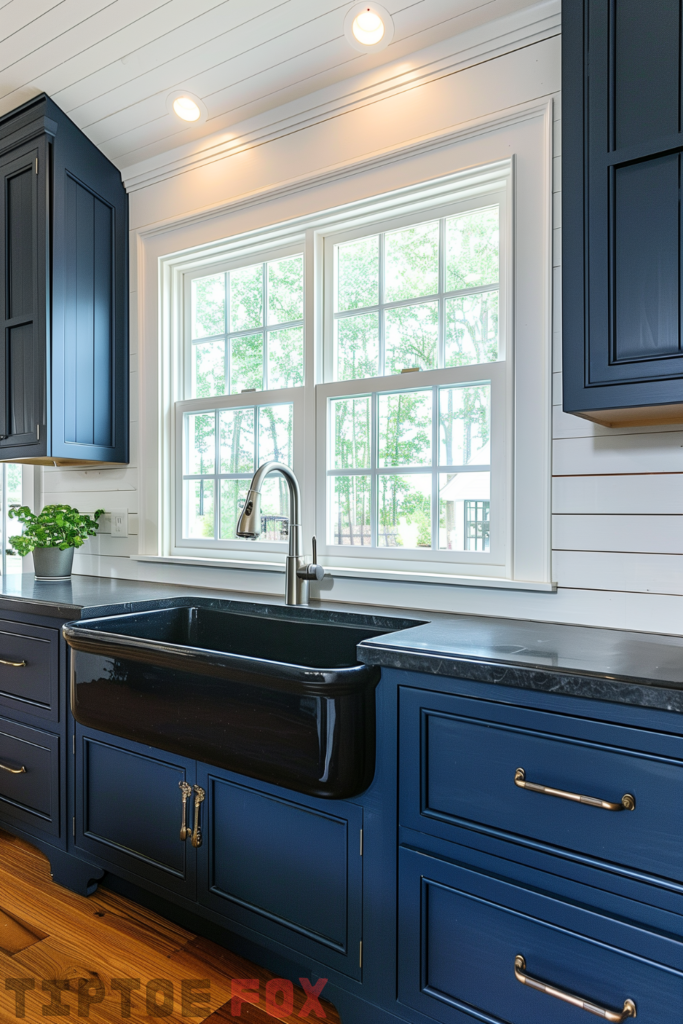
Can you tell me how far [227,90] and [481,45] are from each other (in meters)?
0.87

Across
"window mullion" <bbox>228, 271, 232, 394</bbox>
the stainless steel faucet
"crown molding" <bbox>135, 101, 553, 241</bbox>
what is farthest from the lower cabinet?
"crown molding" <bbox>135, 101, 553, 241</bbox>

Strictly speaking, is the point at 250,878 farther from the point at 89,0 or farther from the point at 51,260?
the point at 89,0

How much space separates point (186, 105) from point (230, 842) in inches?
90.9

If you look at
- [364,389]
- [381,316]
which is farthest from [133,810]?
[381,316]

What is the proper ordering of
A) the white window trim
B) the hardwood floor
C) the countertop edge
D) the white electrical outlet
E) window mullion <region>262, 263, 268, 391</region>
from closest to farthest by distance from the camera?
the countertop edge < the hardwood floor < the white window trim < window mullion <region>262, 263, 268, 391</region> < the white electrical outlet

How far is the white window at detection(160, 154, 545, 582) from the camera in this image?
6.31 feet

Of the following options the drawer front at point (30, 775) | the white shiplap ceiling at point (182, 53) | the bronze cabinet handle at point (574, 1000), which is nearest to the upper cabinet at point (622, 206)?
the white shiplap ceiling at point (182, 53)

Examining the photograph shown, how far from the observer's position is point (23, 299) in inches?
99.4

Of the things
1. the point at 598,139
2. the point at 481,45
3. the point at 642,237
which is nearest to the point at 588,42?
the point at 598,139

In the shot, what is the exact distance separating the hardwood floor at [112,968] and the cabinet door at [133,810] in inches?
6.8

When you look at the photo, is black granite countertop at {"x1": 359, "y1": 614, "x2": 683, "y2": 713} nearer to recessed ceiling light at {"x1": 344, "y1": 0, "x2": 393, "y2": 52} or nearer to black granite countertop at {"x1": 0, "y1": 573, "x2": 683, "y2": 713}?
black granite countertop at {"x1": 0, "y1": 573, "x2": 683, "y2": 713}

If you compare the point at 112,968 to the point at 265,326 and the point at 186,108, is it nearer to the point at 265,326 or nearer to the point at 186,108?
the point at 265,326

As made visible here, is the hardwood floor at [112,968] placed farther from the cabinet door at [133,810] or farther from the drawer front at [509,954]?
the drawer front at [509,954]

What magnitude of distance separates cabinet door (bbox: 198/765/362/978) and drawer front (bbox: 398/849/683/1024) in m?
0.13
